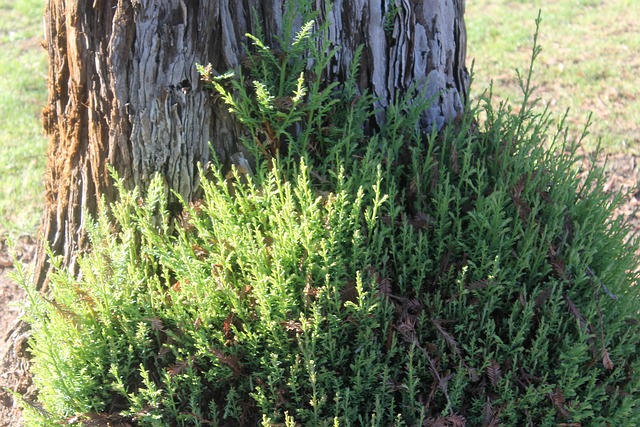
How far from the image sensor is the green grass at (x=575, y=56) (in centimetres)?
624

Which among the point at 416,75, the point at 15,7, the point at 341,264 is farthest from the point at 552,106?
the point at 15,7

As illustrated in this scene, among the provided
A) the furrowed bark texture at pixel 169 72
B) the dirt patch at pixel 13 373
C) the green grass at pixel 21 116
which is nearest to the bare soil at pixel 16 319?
the dirt patch at pixel 13 373

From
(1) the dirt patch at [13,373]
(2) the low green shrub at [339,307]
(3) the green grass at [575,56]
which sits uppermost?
(3) the green grass at [575,56]

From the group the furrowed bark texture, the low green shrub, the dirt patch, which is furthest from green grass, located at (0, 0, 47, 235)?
the low green shrub

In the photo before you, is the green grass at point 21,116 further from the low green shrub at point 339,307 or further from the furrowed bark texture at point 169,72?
the low green shrub at point 339,307

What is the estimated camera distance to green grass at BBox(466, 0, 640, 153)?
20.5 feet

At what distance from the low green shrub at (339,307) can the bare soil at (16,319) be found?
41cm

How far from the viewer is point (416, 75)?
3027 millimetres

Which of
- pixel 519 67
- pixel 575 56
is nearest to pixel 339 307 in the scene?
pixel 519 67

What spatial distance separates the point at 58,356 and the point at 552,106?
17.8ft

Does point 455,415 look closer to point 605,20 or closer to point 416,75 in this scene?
point 416,75

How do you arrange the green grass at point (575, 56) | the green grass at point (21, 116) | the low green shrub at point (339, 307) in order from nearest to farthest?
1. the low green shrub at point (339, 307)
2. the green grass at point (21, 116)
3. the green grass at point (575, 56)

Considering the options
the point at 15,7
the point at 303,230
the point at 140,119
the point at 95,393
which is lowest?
the point at 95,393

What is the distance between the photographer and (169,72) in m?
2.67
